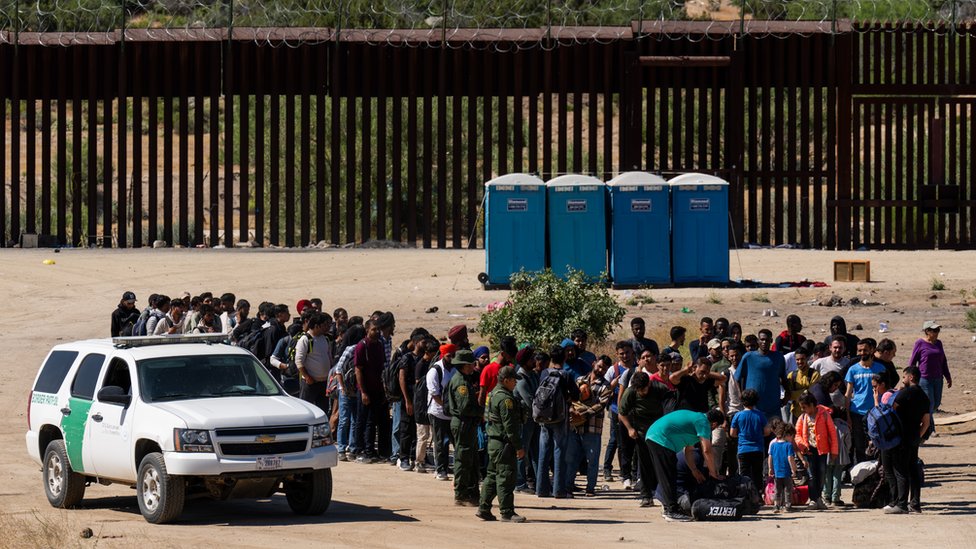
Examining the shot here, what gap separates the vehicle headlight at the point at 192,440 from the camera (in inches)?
479

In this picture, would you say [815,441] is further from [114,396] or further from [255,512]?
[114,396]

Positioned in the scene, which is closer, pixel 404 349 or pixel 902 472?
pixel 902 472

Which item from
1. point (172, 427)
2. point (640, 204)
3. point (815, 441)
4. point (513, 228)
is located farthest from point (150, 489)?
point (640, 204)

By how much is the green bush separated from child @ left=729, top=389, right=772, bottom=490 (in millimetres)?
7931

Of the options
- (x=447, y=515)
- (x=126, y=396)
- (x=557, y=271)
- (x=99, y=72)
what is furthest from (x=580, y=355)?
(x=99, y=72)

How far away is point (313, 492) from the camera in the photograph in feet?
42.0

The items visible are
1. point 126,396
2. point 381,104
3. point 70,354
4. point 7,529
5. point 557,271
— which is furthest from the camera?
point 381,104

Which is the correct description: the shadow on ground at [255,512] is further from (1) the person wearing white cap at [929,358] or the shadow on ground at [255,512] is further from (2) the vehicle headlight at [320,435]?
(1) the person wearing white cap at [929,358]

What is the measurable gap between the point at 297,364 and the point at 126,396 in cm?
345

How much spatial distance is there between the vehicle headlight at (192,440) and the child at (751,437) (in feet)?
14.7

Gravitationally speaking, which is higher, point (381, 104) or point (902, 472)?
point (381, 104)

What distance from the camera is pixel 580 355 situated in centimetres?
1535

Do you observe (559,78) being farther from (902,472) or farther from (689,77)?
(902,472)

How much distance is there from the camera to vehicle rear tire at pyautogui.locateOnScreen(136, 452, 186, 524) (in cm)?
1224
